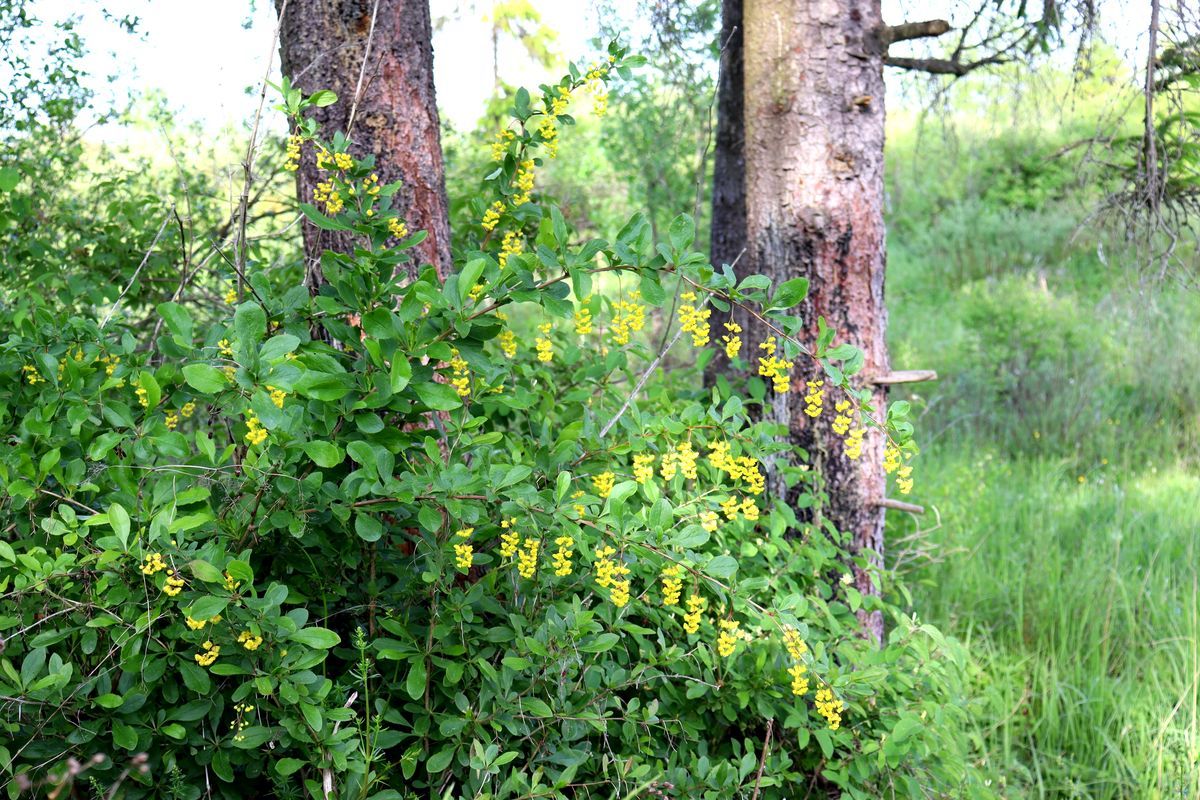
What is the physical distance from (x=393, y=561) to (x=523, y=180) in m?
0.94

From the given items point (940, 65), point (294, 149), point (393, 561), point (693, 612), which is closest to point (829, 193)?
point (940, 65)

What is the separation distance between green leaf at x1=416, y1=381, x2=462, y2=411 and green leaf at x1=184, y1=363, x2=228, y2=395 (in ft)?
1.14

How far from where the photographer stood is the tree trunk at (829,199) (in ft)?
10.3

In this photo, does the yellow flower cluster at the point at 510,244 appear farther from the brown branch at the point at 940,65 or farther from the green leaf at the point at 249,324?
the brown branch at the point at 940,65

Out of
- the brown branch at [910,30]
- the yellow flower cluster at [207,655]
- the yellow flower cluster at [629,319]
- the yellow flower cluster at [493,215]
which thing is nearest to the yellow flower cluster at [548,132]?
the yellow flower cluster at [493,215]

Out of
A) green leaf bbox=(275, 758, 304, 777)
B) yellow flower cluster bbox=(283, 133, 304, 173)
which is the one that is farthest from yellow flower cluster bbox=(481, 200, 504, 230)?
green leaf bbox=(275, 758, 304, 777)

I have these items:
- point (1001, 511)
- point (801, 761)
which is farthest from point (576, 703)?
point (1001, 511)

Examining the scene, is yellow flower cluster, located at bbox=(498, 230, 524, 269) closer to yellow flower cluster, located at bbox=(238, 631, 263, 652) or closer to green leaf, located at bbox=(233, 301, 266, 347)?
green leaf, located at bbox=(233, 301, 266, 347)

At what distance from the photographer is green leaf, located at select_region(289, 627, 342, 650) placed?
1.80 meters

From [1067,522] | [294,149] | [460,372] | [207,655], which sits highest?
[294,149]

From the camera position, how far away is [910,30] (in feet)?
Answer: 10.7

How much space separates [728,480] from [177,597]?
1544 millimetres

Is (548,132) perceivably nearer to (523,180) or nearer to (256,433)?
(523,180)

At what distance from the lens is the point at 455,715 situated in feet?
6.90
